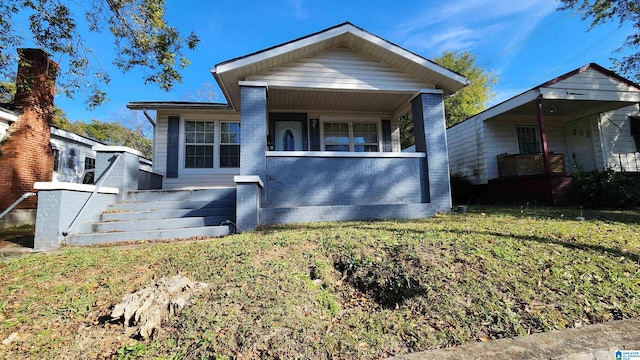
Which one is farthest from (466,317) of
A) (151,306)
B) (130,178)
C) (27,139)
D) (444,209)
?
(27,139)

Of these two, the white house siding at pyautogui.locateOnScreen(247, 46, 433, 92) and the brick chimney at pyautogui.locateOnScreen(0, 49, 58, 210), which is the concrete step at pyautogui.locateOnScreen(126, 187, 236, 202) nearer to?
the white house siding at pyautogui.locateOnScreen(247, 46, 433, 92)

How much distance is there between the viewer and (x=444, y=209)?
23.9ft

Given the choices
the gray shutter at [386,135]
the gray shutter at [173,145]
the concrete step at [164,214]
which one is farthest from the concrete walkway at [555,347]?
the gray shutter at [173,145]

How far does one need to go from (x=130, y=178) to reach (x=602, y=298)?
8.01 metres

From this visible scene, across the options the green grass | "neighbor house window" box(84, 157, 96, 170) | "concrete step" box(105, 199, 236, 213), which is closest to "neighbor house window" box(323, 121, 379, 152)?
"concrete step" box(105, 199, 236, 213)

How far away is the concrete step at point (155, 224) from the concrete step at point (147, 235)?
9.9 inches

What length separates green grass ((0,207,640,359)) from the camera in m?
2.15

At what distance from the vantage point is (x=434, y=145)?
7.46m

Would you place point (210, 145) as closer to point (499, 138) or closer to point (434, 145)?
point (434, 145)

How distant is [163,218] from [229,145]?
414 centimetres

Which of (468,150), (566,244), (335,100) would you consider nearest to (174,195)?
(335,100)

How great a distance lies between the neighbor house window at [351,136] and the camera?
9703 millimetres

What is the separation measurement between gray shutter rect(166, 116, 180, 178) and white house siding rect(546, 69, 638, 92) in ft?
40.4

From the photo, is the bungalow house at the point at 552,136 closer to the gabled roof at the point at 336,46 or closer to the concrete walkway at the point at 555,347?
the gabled roof at the point at 336,46
